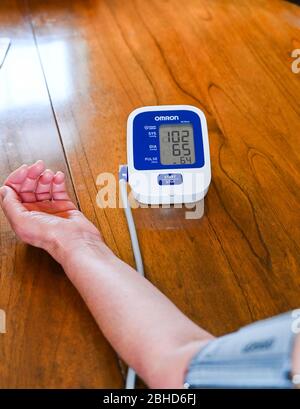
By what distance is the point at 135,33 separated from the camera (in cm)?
125

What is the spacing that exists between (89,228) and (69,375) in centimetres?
24

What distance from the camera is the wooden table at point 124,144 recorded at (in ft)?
2.55

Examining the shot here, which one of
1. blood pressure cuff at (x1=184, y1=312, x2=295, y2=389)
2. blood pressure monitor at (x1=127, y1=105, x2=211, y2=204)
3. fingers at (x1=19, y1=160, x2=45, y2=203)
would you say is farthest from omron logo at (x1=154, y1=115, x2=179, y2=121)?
blood pressure cuff at (x1=184, y1=312, x2=295, y2=389)

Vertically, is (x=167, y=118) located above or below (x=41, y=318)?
above

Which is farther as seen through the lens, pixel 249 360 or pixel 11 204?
pixel 11 204

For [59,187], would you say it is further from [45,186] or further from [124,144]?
[124,144]

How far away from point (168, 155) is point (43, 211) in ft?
0.73

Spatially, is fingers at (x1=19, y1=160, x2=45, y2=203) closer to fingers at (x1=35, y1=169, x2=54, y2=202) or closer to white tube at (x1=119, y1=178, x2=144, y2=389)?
fingers at (x1=35, y1=169, x2=54, y2=202)

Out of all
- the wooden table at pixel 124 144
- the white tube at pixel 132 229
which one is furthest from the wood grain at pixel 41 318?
the white tube at pixel 132 229

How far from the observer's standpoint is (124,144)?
3.35 ft

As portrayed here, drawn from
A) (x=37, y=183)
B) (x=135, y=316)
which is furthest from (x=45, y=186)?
(x=135, y=316)

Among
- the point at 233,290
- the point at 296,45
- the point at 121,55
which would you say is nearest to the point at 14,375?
the point at 233,290

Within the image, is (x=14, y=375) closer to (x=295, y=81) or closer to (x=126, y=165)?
(x=126, y=165)

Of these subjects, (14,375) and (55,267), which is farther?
(55,267)
